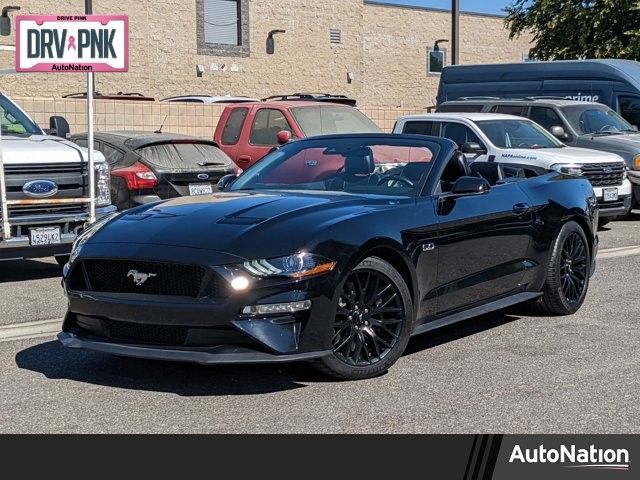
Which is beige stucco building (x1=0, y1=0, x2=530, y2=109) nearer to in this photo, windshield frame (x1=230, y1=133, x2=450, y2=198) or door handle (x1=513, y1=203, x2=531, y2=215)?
windshield frame (x1=230, y1=133, x2=450, y2=198)

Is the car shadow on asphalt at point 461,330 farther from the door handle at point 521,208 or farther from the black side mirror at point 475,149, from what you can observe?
the black side mirror at point 475,149

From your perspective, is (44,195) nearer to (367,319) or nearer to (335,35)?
(367,319)

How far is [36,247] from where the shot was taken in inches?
384

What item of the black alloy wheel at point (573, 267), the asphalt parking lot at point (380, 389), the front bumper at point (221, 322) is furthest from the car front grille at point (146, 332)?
the black alloy wheel at point (573, 267)

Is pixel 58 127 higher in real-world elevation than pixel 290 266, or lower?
higher

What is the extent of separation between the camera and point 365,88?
40.6m

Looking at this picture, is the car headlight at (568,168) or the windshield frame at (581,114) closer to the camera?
the car headlight at (568,168)

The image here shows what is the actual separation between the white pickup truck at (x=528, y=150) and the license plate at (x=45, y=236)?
18.9 feet

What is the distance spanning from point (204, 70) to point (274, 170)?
28.0 metres

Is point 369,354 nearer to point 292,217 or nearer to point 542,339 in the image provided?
point 292,217

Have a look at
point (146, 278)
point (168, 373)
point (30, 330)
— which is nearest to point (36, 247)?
point (30, 330)

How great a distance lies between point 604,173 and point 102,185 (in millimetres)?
7018

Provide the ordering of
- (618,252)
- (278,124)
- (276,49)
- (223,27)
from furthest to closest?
(276,49) < (223,27) < (278,124) < (618,252)

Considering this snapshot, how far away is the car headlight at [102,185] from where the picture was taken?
10.6 metres
